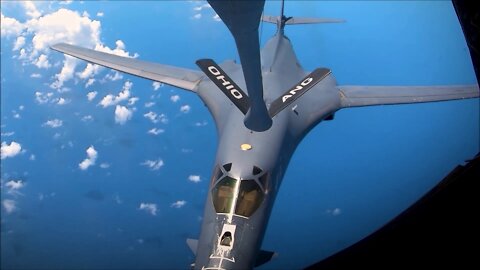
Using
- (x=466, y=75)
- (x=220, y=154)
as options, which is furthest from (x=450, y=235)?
(x=466, y=75)

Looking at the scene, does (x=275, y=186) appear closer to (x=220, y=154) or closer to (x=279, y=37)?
(x=220, y=154)

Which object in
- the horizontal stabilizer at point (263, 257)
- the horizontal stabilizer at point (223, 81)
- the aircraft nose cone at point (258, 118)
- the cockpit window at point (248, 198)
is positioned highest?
the horizontal stabilizer at point (223, 81)

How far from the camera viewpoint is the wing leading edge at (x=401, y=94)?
11953mm

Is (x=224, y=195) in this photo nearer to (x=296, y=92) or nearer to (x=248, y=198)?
(x=248, y=198)

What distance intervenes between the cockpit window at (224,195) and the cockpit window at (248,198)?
172 mm

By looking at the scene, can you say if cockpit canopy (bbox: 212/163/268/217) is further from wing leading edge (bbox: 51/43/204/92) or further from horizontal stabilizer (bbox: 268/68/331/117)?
wing leading edge (bbox: 51/43/204/92)

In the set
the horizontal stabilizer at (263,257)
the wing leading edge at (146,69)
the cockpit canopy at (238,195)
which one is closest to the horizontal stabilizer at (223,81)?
the cockpit canopy at (238,195)

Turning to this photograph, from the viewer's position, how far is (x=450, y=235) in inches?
356

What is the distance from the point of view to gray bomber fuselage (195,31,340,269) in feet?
25.1

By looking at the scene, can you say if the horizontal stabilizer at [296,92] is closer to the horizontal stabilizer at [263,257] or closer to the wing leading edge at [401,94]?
the horizontal stabilizer at [263,257]

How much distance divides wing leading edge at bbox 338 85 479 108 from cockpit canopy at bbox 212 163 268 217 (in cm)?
557

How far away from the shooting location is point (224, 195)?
7961 mm

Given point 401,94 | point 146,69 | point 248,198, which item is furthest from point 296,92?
point 146,69

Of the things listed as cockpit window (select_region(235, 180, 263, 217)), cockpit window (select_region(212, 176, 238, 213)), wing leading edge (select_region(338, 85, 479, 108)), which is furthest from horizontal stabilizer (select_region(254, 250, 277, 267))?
wing leading edge (select_region(338, 85, 479, 108))
